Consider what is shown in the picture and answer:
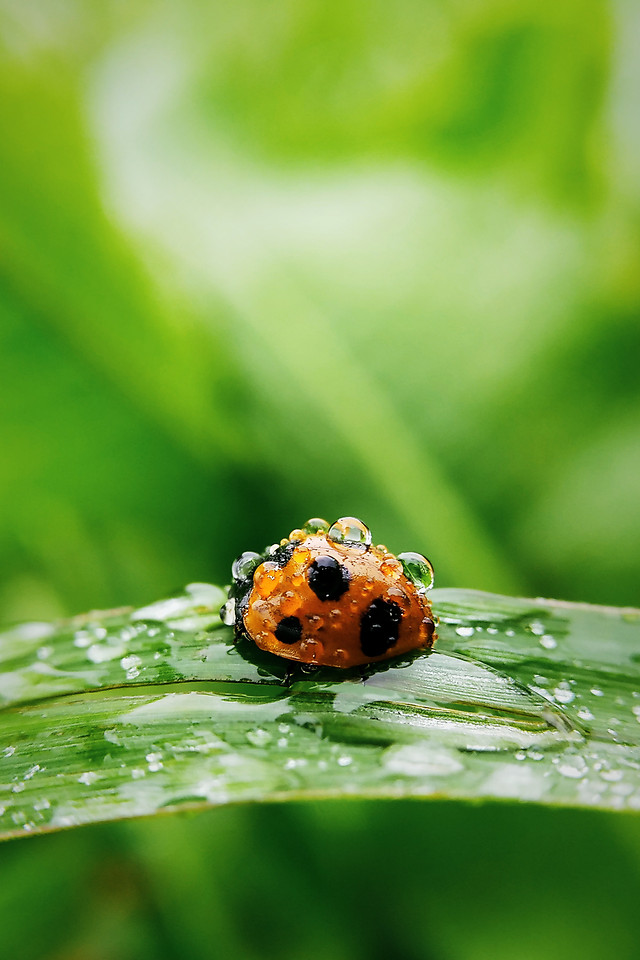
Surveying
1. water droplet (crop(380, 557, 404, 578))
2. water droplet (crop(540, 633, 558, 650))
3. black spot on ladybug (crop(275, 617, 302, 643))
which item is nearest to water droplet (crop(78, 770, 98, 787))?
black spot on ladybug (crop(275, 617, 302, 643))

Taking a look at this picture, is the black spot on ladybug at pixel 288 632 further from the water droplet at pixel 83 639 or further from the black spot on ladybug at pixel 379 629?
the water droplet at pixel 83 639

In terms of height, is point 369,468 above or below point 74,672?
above

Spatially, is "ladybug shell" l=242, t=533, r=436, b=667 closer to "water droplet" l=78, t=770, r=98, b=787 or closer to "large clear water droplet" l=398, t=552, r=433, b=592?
"large clear water droplet" l=398, t=552, r=433, b=592

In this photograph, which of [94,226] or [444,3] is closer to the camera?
[94,226]

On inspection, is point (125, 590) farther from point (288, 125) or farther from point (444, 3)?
point (444, 3)

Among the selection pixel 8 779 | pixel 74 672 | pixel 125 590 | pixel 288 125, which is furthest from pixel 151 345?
pixel 8 779

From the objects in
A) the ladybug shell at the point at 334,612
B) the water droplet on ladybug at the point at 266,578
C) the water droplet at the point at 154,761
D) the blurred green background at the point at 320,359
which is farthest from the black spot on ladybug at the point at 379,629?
the blurred green background at the point at 320,359
